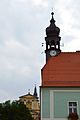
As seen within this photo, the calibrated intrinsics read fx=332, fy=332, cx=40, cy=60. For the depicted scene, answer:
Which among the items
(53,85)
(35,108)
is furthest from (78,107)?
(35,108)

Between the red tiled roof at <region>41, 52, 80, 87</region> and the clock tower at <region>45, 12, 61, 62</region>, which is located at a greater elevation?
the clock tower at <region>45, 12, 61, 62</region>

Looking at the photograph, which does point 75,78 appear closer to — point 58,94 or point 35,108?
point 58,94

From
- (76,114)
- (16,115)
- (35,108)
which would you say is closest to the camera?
(76,114)

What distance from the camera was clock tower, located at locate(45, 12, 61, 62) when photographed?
33.2m

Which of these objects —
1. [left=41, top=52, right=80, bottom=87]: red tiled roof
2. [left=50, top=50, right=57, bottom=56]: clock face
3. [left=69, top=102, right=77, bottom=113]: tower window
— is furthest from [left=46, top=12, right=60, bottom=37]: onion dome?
[left=69, top=102, right=77, bottom=113]: tower window

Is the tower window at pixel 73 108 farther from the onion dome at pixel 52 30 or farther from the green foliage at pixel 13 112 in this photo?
the green foliage at pixel 13 112

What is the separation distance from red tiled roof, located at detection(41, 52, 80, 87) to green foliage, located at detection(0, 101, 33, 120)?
1690 centimetres

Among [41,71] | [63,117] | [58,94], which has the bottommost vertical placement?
[63,117]

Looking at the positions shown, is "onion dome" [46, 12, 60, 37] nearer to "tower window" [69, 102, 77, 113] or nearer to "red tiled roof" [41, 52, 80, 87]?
"red tiled roof" [41, 52, 80, 87]

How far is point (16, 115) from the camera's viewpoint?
149 ft

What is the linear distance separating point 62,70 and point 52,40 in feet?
18.7

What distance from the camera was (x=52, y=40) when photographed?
34.2 m

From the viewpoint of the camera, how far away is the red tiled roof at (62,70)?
28188 millimetres

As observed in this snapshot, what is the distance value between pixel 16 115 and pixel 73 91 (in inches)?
753
